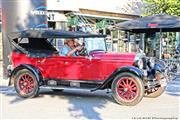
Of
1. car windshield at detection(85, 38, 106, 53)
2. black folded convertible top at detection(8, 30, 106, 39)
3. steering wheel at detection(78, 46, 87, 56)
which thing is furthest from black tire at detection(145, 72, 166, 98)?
black folded convertible top at detection(8, 30, 106, 39)

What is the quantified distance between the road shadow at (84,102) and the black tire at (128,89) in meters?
0.42

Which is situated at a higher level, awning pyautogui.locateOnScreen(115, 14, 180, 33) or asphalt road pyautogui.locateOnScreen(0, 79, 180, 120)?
awning pyautogui.locateOnScreen(115, 14, 180, 33)

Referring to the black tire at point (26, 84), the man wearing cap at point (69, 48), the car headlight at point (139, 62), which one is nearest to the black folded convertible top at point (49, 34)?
the man wearing cap at point (69, 48)

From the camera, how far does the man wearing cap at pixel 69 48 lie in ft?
33.0

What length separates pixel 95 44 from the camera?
10.4 metres

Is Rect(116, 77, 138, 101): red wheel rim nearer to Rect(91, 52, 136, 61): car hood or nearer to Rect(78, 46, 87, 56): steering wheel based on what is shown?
Answer: Rect(91, 52, 136, 61): car hood

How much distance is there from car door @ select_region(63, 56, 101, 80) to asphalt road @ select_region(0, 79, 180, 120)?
1.89 ft

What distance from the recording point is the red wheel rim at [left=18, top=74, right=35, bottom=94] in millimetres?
10344

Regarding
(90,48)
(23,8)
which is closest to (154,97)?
(90,48)

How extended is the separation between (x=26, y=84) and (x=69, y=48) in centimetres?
143

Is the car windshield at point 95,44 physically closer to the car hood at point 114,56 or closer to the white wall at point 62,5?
the car hood at point 114,56

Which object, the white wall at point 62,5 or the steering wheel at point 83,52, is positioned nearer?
the steering wheel at point 83,52

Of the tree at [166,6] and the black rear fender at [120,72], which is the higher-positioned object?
the tree at [166,6]

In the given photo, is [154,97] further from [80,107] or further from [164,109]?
[80,107]
